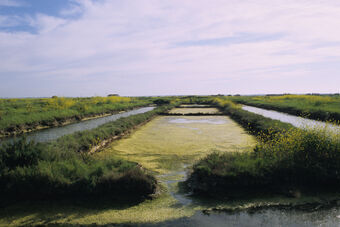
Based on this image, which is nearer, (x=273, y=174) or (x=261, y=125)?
(x=273, y=174)

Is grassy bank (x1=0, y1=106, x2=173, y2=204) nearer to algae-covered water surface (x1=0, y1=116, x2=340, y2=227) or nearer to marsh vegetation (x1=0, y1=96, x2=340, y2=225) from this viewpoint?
marsh vegetation (x1=0, y1=96, x2=340, y2=225)

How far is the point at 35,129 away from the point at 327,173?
16.6 meters

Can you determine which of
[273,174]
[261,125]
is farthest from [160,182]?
[261,125]

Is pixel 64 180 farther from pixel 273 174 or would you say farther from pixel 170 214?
pixel 273 174

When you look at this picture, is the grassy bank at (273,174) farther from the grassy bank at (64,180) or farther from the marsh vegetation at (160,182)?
the grassy bank at (64,180)

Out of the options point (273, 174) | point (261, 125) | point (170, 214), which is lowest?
point (170, 214)

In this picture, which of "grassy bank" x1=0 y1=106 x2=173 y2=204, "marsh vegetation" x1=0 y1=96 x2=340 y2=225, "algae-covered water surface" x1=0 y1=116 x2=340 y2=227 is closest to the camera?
"algae-covered water surface" x1=0 y1=116 x2=340 y2=227

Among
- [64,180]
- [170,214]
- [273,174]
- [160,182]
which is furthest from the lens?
[160,182]

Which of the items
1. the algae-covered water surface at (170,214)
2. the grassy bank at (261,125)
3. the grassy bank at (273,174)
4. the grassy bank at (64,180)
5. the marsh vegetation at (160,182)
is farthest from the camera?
the grassy bank at (261,125)

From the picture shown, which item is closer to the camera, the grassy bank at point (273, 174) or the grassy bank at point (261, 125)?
the grassy bank at point (273, 174)

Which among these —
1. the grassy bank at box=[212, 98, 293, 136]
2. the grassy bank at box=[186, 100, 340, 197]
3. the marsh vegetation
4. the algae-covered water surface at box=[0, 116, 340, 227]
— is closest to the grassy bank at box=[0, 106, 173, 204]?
the marsh vegetation

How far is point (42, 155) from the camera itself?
5.45m

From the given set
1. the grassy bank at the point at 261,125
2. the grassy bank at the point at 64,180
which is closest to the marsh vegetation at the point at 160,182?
the grassy bank at the point at 64,180

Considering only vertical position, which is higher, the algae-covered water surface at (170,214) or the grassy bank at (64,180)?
the grassy bank at (64,180)
